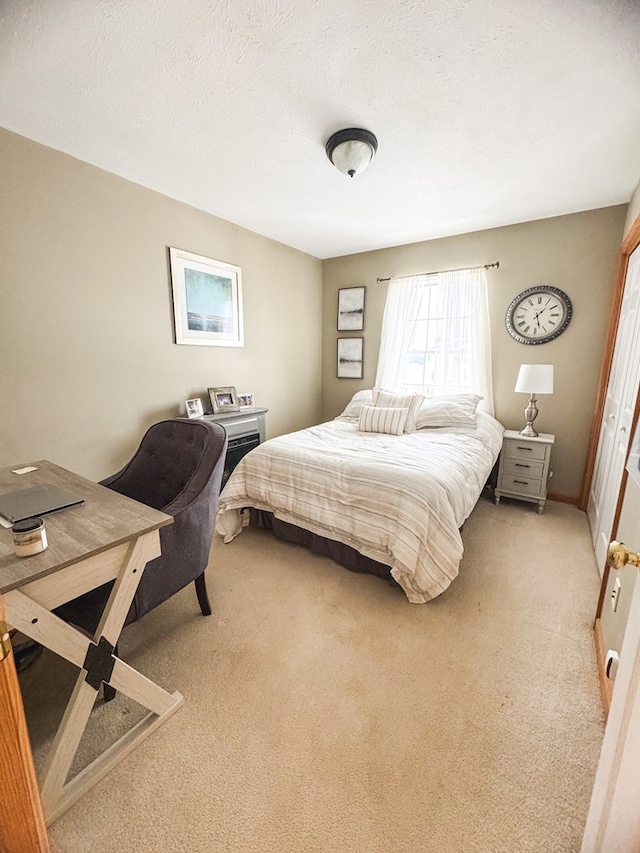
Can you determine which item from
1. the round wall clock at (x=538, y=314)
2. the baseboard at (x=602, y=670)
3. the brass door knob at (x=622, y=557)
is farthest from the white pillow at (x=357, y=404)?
the brass door knob at (x=622, y=557)

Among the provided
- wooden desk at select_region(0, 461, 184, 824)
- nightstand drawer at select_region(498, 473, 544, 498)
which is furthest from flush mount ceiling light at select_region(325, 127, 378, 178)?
nightstand drawer at select_region(498, 473, 544, 498)

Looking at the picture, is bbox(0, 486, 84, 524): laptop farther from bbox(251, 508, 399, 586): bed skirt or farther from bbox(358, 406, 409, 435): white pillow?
bbox(358, 406, 409, 435): white pillow

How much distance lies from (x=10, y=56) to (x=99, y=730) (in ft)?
8.85

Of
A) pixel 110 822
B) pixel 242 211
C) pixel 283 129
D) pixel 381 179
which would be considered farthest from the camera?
pixel 242 211

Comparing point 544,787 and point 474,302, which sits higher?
point 474,302

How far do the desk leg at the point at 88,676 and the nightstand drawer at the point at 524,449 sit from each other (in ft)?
9.60

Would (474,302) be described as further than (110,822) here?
Yes

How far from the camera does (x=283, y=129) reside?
6.09ft

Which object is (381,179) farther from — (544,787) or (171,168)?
(544,787)

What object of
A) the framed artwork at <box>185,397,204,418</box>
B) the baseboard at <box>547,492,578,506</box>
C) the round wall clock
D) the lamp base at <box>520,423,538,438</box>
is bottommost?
the baseboard at <box>547,492,578,506</box>

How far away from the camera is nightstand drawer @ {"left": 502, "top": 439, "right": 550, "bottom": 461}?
2.91 metres

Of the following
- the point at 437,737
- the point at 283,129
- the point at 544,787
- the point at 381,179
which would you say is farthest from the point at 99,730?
the point at 381,179

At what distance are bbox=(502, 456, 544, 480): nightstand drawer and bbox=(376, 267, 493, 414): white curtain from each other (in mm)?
609

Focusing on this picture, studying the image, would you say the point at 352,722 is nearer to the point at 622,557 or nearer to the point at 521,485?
the point at 622,557
